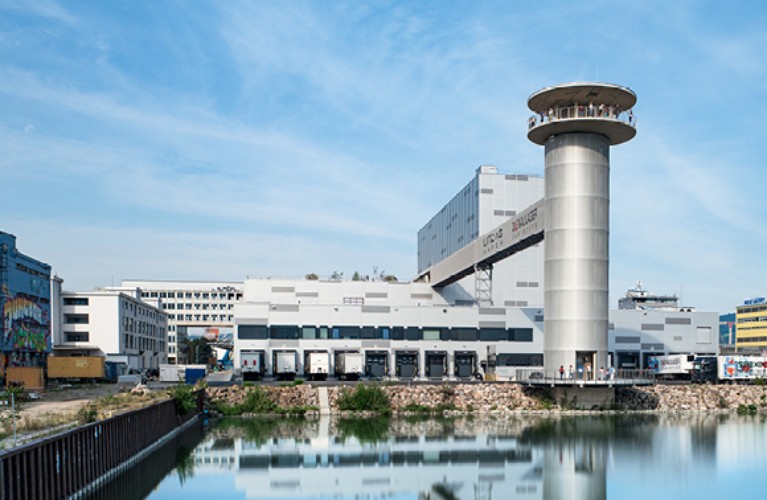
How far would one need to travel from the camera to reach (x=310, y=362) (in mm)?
69375

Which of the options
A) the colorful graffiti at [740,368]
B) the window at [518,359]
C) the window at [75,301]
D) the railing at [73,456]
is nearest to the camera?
the railing at [73,456]

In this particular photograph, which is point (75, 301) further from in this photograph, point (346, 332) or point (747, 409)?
point (747, 409)

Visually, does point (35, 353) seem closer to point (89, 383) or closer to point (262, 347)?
point (89, 383)

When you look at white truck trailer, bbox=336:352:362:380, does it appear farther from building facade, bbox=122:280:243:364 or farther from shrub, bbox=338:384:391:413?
building facade, bbox=122:280:243:364

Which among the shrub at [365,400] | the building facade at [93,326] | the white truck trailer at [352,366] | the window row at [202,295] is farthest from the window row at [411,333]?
the window row at [202,295]

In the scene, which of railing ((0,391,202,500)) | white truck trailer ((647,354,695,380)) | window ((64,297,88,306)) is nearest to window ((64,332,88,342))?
window ((64,297,88,306))

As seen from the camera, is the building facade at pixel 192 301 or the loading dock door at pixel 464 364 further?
the building facade at pixel 192 301

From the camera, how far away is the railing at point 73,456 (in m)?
19.2

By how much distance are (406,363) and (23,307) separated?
40.6 m

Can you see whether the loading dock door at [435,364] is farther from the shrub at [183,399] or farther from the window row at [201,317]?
the window row at [201,317]

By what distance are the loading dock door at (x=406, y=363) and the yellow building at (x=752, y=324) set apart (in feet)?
379

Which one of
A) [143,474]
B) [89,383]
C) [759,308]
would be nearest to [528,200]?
[89,383]

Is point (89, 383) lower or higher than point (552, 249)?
lower

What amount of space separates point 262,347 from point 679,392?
4116cm
